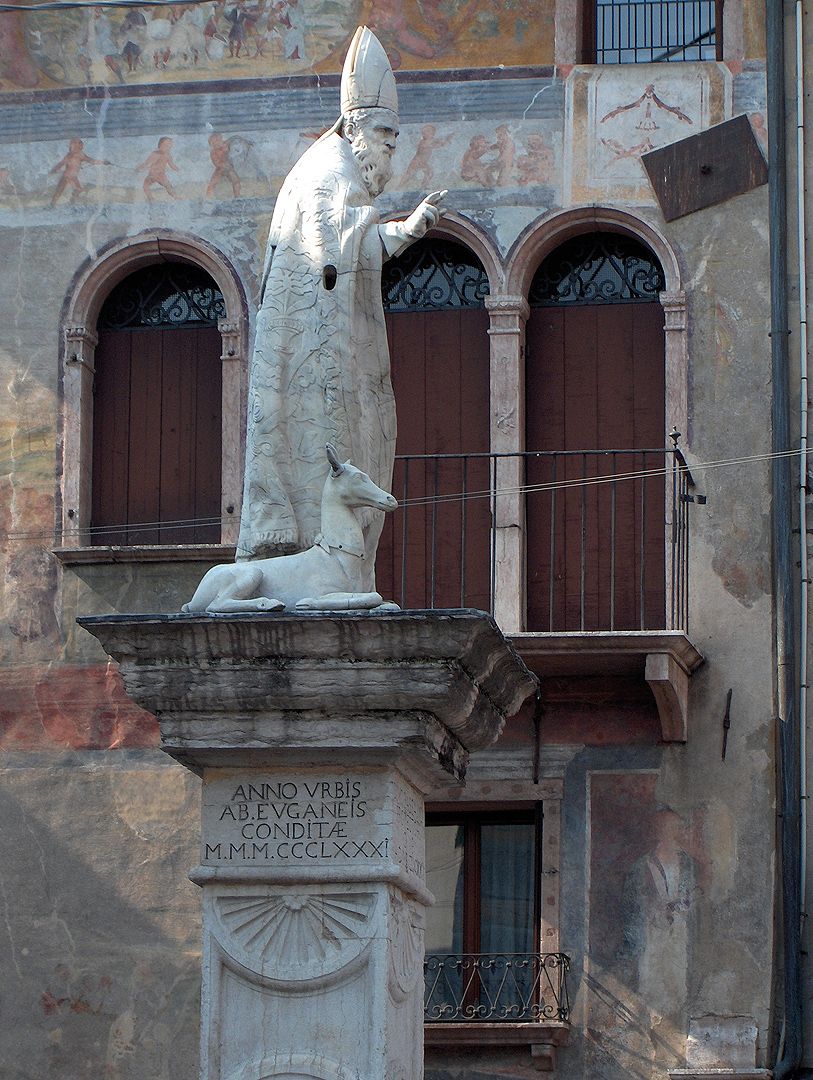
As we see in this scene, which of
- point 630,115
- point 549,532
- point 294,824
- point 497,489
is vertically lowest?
point 294,824

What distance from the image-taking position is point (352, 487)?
269 inches

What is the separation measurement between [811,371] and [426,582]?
2660 mm

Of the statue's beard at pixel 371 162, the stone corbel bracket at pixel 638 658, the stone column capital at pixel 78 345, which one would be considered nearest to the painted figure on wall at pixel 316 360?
the statue's beard at pixel 371 162

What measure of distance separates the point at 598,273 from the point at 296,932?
286 inches

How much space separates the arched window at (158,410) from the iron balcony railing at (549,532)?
127 cm

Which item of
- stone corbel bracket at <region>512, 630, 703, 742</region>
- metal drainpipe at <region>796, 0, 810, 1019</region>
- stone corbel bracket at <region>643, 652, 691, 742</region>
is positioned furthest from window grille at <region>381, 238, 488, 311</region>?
stone corbel bracket at <region>643, 652, 691, 742</region>

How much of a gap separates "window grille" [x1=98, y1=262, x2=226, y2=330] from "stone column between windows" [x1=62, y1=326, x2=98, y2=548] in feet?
0.89

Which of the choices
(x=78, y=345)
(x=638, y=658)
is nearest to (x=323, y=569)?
(x=638, y=658)

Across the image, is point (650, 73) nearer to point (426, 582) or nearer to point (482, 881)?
point (426, 582)

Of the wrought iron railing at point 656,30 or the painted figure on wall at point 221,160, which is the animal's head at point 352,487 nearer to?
the painted figure on wall at point 221,160

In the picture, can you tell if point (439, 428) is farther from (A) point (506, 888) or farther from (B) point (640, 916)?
(B) point (640, 916)

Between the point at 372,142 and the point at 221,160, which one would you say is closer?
the point at 372,142

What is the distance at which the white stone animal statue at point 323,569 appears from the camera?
6676 millimetres

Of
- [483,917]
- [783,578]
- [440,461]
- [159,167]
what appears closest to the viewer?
[783,578]
